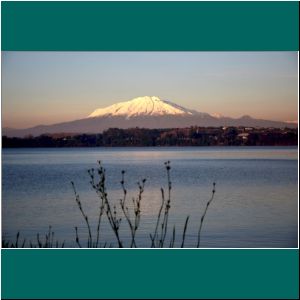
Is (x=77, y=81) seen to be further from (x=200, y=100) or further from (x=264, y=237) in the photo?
(x=264, y=237)

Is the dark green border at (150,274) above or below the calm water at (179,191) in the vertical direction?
below

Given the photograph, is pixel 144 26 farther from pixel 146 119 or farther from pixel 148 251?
pixel 146 119

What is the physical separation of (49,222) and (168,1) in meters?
3.06

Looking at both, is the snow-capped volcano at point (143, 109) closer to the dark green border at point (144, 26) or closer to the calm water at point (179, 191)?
the calm water at point (179, 191)

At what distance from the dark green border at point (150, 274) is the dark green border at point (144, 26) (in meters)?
1.87

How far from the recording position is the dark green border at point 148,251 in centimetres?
706

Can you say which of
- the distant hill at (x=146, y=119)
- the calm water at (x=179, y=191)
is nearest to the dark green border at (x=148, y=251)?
the calm water at (x=179, y=191)

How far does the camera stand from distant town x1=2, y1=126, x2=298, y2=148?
31.7 ft

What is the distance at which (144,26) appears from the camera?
7078 millimetres

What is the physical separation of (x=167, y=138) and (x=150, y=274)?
10.8ft

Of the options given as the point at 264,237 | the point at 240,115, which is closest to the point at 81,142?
the point at 240,115

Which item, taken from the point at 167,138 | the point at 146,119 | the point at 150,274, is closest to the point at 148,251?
the point at 150,274

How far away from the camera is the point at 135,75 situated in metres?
8.65

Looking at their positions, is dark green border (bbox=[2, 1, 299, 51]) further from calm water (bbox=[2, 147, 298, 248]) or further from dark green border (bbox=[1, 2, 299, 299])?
calm water (bbox=[2, 147, 298, 248])
